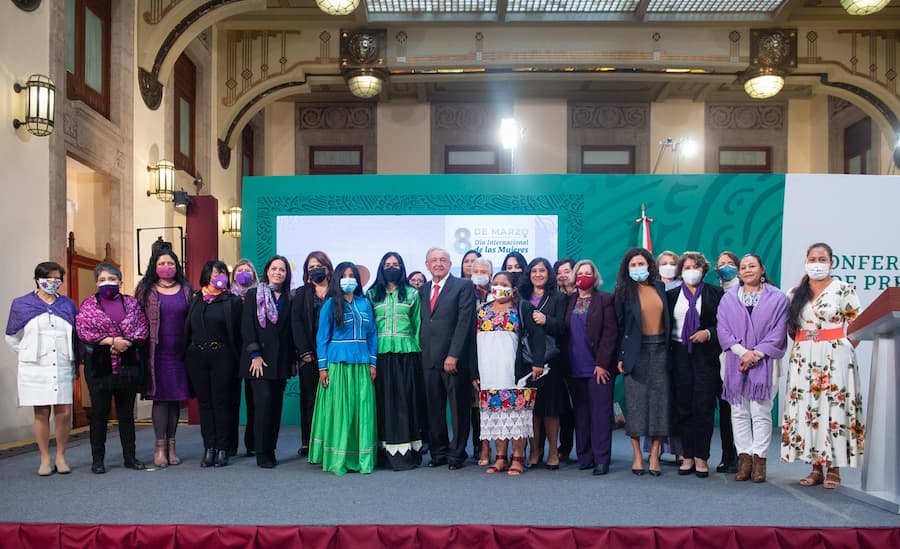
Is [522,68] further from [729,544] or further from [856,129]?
[729,544]

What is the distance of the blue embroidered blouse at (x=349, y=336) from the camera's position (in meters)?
5.11

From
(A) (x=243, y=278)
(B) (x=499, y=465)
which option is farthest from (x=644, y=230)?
(A) (x=243, y=278)

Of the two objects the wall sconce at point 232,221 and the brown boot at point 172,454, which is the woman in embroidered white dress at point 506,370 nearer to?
the brown boot at point 172,454

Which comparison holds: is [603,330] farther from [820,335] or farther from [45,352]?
[45,352]

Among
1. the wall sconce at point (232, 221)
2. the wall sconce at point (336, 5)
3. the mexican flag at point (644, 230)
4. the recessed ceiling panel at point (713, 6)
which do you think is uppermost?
the recessed ceiling panel at point (713, 6)

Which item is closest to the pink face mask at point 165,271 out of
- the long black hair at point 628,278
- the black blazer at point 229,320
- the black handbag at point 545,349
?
the black blazer at point 229,320

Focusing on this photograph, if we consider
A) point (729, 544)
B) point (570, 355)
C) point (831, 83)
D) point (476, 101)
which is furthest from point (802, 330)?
point (476, 101)

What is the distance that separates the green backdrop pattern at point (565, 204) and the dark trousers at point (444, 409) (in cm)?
298

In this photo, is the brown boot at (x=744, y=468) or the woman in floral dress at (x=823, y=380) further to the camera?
the brown boot at (x=744, y=468)

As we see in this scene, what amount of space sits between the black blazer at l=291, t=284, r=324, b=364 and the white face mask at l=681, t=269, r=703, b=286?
94.3 inches

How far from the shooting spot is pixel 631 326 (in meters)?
5.01

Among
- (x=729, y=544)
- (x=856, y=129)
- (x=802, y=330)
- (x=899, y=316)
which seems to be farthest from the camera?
(x=856, y=129)

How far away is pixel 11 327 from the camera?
4.96 m

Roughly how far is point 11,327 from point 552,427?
3.34 m
